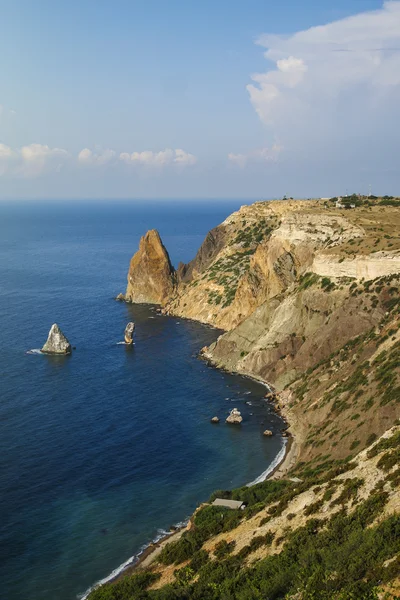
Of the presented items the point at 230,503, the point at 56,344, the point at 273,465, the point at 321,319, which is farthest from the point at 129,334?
the point at 230,503

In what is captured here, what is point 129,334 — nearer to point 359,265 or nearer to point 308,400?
point 359,265

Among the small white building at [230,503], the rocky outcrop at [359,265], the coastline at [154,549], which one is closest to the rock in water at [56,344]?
the rocky outcrop at [359,265]

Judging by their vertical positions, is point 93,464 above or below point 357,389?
below

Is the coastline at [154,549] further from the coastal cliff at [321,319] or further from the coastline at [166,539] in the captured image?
the coastal cliff at [321,319]

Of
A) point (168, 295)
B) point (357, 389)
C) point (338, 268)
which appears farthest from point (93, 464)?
point (168, 295)

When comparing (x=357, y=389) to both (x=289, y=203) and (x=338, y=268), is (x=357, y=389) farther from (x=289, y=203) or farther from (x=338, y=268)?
(x=289, y=203)

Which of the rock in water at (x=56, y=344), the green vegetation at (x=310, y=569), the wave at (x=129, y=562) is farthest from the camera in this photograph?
the rock in water at (x=56, y=344)
